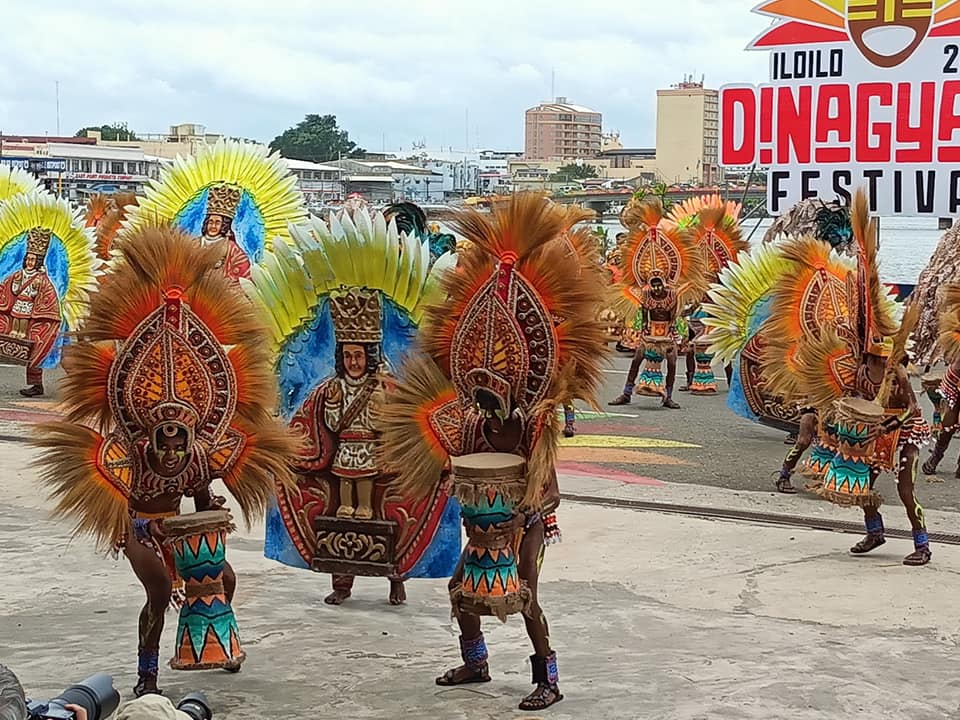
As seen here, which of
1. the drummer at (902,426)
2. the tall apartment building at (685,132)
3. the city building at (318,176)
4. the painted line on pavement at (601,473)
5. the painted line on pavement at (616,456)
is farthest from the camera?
the tall apartment building at (685,132)

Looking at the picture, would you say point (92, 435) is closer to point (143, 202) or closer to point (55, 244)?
point (143, 202)

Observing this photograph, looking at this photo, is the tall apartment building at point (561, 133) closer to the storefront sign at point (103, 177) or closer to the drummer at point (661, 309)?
the storefront sign at point (103, 177)

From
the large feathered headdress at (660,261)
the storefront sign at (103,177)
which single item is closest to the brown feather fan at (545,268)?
the large feathered headdress at (660,261)

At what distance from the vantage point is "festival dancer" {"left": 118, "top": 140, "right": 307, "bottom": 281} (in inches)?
414

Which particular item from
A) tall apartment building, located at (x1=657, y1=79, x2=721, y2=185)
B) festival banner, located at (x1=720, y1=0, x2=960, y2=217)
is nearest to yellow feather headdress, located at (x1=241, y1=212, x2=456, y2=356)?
festival banner, located at (x1=720, y1=0, x2=960, y2=217)

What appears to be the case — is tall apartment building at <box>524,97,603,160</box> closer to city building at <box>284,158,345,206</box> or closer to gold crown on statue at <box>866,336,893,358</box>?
city building at <box>284,158,345,206</box>

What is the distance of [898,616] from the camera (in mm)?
6402

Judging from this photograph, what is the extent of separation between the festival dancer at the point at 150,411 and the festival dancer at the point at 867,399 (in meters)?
3.43

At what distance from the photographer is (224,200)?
10531mm

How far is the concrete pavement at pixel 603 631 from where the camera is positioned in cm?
522

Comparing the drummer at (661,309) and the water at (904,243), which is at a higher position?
the water at (904,243)

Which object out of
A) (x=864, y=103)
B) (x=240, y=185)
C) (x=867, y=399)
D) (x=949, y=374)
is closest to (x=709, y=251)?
(x=864, y=103)

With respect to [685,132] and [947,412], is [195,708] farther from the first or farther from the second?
[685,132]

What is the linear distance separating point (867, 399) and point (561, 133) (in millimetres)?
51992
